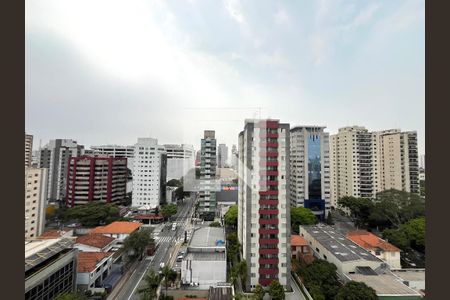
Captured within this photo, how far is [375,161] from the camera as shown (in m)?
14.5

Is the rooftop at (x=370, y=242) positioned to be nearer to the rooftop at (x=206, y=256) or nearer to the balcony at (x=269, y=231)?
the balcony at (x=269, y=231)

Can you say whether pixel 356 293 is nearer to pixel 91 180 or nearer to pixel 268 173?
pixel 268 173

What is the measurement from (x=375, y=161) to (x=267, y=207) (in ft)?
37.8

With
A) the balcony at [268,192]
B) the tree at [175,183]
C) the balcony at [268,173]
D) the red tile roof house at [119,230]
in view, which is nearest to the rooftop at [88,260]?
the red tile roof house at [119,230]

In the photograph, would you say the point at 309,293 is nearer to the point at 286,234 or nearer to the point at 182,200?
the point at 286,234

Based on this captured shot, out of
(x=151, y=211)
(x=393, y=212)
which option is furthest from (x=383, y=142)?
(x=151, y=211)

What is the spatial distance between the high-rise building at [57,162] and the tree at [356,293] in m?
13.0

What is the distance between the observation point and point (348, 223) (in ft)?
42.3

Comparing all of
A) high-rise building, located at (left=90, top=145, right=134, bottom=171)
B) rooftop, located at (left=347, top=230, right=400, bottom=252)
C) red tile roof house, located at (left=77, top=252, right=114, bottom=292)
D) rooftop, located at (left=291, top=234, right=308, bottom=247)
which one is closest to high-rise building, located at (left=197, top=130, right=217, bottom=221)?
rooftop, located at (left=291, top=234, right=308, bottom=247)

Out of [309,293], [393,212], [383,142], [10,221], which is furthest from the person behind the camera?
[383,142]

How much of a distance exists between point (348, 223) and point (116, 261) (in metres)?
11.4

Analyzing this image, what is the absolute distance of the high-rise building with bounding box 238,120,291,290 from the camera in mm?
6148

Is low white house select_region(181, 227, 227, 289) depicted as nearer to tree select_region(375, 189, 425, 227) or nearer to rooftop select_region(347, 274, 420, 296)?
rooftop select_region(347, 274, 420, 296)

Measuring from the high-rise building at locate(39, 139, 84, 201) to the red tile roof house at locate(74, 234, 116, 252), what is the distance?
588 centimetres
